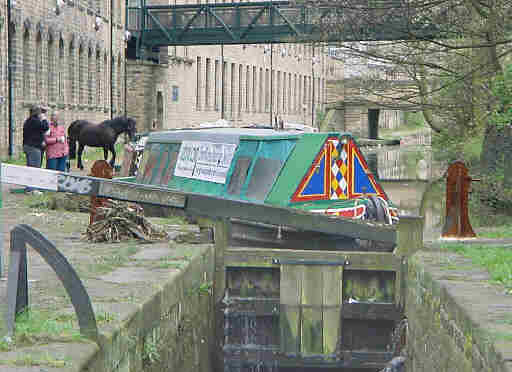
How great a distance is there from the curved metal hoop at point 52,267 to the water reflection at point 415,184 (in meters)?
9.40

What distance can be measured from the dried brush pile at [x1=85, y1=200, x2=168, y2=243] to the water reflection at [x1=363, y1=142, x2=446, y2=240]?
443cm

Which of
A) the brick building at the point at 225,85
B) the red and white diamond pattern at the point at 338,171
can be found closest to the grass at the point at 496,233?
the red and white diamond pattern at the point at 338,171

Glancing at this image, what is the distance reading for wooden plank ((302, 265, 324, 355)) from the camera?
12.9 meters

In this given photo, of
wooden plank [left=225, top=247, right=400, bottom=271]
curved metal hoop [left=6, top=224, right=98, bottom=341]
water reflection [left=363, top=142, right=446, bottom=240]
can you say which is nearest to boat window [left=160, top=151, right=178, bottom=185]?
water reflection [left=363, top=142, right=446, bottom=240]

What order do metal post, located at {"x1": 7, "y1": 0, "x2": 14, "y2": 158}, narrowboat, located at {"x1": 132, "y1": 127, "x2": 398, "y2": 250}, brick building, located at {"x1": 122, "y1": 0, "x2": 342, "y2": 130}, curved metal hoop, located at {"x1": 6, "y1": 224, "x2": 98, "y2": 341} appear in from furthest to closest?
1. brick building, located at {"x1": 122, "y1": 0, "x2": 342, "y2": 130}
2. metal post, located at {"x1": 7, "y1": 0, "x2": 14, "y2": 158}
3. narrowboat, located at {"x1": 132, "y1": 127, "x2": 398, "y2": 250}
4. curved metal hoop, located at {"x1": 6, "y1": 224, "x2": 98, "y2": 341}

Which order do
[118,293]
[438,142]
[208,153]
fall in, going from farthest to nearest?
[438,142]
[208,153]
[118,293]

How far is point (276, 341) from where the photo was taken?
1339 cm

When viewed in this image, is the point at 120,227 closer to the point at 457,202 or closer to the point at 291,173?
the point at 291,173

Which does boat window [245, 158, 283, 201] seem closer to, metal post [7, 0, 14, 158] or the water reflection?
the water reflection

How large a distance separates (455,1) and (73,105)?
23293 millimetres

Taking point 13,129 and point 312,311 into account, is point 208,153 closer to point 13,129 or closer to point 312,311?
point 312,311

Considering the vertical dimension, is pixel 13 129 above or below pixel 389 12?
below

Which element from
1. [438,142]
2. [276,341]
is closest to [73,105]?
[438,142]

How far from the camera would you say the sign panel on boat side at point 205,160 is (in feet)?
54.8
